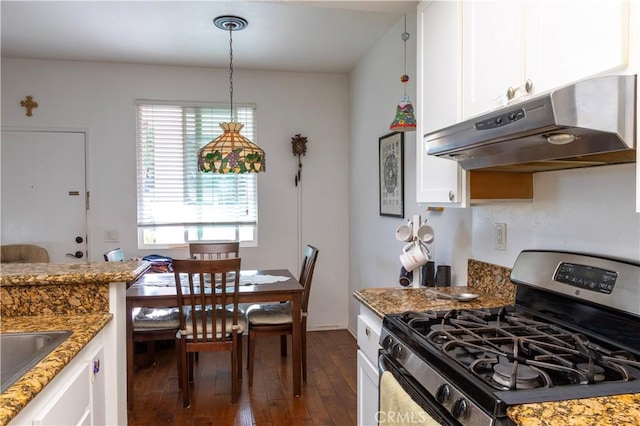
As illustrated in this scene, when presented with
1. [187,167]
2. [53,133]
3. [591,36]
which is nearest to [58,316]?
[591,36]

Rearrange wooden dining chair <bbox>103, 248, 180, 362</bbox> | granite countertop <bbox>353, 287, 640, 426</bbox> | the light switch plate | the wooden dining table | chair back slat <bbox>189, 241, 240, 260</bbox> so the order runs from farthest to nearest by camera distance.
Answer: the light switch plate < chair back slat <bbox>189, 241, 240, 260</bbox> < wooden dining chair <bbox>103, 248, 180, 362</bbox> < the wooden dining table < granite countertop <bbox>353, 287, 640, 426</bbox>

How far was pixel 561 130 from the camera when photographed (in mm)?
1042

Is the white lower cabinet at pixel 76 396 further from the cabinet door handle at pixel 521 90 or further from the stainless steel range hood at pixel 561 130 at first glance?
the cabinet door handle at pixel 521 90

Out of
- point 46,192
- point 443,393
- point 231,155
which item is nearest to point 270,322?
point 231,155

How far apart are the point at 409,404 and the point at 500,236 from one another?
38.4 inches

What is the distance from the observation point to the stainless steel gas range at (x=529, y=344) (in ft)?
3.11

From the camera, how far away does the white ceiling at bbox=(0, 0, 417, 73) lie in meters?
2.91

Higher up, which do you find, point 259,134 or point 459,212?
point 259,134

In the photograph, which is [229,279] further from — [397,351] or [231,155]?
[397,351]

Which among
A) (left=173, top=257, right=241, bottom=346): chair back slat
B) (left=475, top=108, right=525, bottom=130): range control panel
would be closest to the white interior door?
(left=173, top=257, right=241, bottom=346): chair back slat

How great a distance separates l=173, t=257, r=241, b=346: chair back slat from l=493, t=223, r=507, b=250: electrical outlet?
1456 millimetres

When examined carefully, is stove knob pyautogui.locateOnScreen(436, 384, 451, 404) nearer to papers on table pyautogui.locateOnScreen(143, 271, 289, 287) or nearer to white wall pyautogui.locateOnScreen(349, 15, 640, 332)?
white wall pyautogui.locateOnScreen(349, 15, 640, 332)

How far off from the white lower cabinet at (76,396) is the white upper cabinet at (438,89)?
140 centimetres

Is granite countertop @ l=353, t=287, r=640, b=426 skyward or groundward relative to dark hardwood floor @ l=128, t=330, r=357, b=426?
skyward
